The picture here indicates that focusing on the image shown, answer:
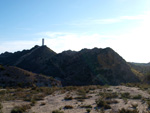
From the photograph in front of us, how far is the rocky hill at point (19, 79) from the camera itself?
33.8m

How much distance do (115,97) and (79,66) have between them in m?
47.0

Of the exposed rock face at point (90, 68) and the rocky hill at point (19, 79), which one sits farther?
the exposed rock face at point (90, 68)

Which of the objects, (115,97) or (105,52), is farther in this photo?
(105,52)

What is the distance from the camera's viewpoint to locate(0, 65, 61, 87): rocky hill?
3376 centimetres

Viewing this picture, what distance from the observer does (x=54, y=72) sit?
71.2 m

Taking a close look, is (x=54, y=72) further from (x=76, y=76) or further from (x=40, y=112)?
(x=40, y=112)

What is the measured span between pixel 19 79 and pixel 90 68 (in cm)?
3013

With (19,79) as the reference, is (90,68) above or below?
above

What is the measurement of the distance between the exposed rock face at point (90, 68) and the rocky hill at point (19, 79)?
19.4 metres

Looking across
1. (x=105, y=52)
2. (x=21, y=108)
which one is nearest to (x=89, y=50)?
(x=105, y=52)

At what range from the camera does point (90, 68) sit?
202ft

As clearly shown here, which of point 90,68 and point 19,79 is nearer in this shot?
point 19,79

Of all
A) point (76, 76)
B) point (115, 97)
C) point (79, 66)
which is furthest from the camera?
point (79, 66)

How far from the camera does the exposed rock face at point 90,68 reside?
56.8 metres
